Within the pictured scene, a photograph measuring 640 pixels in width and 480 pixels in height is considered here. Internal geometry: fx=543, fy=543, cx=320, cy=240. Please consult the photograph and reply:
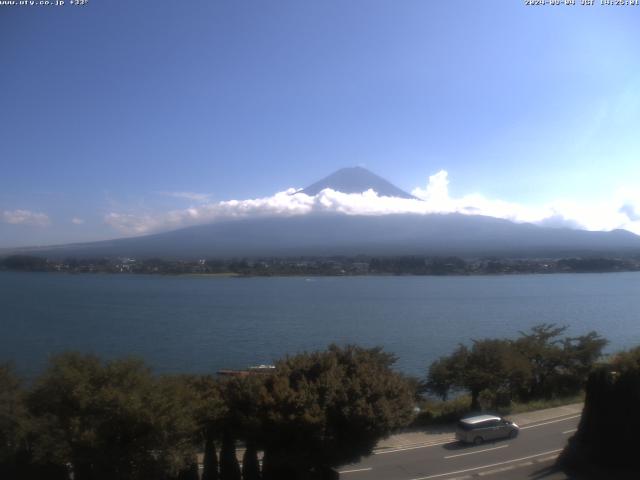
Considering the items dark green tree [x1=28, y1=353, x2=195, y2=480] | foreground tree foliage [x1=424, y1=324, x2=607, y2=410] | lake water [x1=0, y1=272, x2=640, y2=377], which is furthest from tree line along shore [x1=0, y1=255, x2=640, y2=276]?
dark green tree [x1=28, y1=353, x2=195, y2=480]

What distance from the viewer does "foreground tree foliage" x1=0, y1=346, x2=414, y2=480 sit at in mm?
5012

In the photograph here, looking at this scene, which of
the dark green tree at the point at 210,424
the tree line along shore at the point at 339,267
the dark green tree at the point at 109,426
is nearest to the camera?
the dark green tree at the point at 109,426

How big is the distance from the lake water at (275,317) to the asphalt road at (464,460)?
20.4ft

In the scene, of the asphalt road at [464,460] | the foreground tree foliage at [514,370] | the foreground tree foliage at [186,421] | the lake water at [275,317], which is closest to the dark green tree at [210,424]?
the foreground tree foliage at [186,421]

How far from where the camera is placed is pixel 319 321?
27688 mm

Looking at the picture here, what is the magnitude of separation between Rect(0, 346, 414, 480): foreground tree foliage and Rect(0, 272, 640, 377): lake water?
4.80 meters

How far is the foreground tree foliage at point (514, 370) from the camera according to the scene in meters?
10.3

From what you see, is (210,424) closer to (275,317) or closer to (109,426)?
(109,426)

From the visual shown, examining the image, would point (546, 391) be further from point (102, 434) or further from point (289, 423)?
point (102, 434)

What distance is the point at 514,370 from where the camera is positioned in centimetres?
1052

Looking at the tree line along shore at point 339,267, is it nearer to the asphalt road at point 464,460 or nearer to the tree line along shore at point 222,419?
the asphalt road at point 464,460

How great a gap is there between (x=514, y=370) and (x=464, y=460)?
413 cm

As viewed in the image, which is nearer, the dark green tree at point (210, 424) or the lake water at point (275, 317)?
the dark green tree at point (210, 424)

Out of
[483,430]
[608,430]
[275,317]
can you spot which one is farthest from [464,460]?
[275,317]
